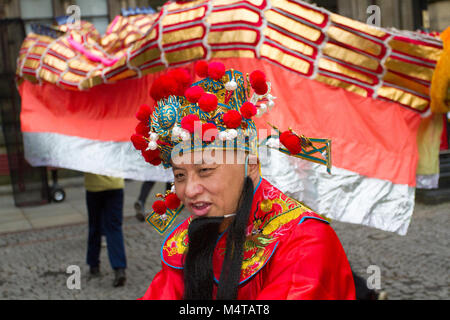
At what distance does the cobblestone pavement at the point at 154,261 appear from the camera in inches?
196

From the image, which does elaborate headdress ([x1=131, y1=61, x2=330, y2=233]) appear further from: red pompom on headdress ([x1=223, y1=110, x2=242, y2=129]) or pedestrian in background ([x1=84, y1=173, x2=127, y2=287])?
pedestrian in background ([x1=84, y1=173, x2=127, y2=287])

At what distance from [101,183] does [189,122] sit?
3561 mm

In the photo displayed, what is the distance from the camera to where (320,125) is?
113 inches

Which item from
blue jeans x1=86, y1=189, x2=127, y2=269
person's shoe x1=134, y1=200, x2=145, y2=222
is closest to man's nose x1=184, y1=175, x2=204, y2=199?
blue jeans x1=86, y1=189, x2=127, y2=269

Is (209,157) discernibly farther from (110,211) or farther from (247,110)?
(110,211)

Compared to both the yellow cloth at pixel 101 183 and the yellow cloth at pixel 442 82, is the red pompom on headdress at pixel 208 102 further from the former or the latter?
the yellow cloth at pixel 101 183

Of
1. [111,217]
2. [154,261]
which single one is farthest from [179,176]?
[154,261]

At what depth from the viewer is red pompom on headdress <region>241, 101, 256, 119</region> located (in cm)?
181

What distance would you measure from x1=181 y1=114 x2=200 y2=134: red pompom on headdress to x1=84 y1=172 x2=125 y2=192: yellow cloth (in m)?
3.50

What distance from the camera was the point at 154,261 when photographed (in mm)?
6121

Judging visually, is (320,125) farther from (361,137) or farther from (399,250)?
(399,250)

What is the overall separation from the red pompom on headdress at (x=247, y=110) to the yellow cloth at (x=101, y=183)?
139 inches

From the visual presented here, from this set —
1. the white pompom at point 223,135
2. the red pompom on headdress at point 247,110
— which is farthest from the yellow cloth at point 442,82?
the white pompom at point 223,135
